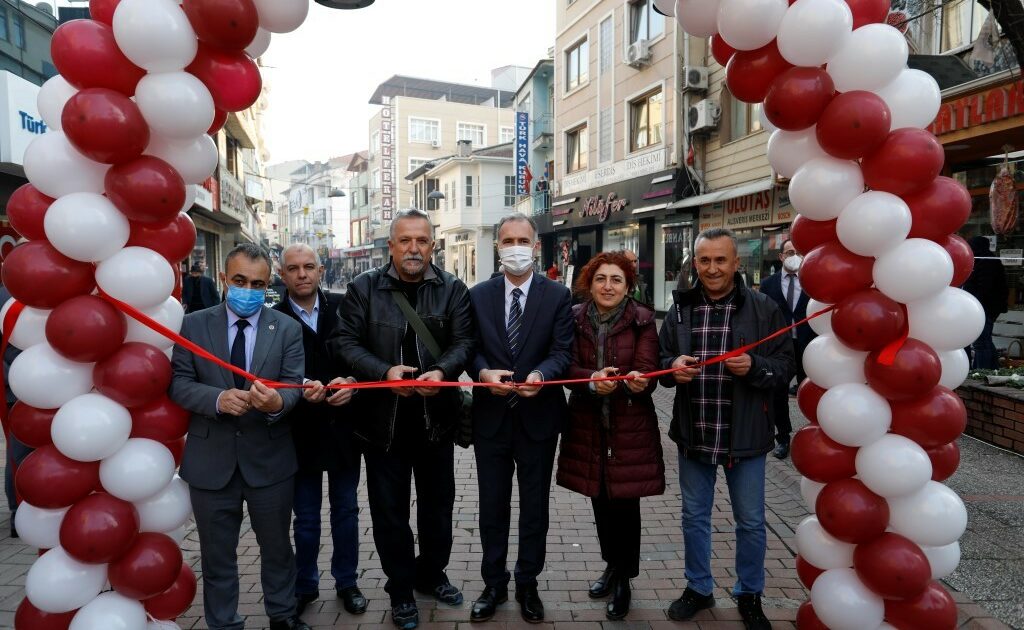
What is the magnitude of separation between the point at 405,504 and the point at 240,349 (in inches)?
47.7

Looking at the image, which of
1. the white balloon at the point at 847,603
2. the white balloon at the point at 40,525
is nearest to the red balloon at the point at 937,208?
the white balloon at the point at 847,603

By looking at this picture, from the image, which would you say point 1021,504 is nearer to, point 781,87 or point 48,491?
point 781,87

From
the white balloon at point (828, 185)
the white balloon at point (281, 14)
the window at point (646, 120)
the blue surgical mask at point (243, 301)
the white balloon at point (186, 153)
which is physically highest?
the window at point (646, 120)

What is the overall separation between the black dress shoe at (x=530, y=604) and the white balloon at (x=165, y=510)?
5.79ft

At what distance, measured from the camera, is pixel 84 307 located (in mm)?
2545

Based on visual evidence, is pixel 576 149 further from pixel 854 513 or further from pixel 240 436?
pixel 854 513

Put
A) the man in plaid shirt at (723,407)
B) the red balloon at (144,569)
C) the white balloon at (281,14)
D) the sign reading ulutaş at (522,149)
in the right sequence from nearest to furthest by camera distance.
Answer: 1. the red balloon at (144,569)
2. the white balloon at (281,14)
3. the man in plaid shirt at (723,407)
4. the sign reading ulutaş at (522,149)

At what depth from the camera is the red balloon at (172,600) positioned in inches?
113

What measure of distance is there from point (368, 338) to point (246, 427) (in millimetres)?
773

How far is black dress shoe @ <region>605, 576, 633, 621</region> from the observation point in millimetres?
3445

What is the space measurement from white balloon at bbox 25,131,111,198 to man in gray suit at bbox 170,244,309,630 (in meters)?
0.71

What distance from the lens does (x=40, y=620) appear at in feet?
8.59

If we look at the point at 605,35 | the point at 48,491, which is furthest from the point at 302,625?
the point at 605,35

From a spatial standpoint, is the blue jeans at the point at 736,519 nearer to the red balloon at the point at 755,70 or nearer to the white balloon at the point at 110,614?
the red balloon at the point at 755,70
